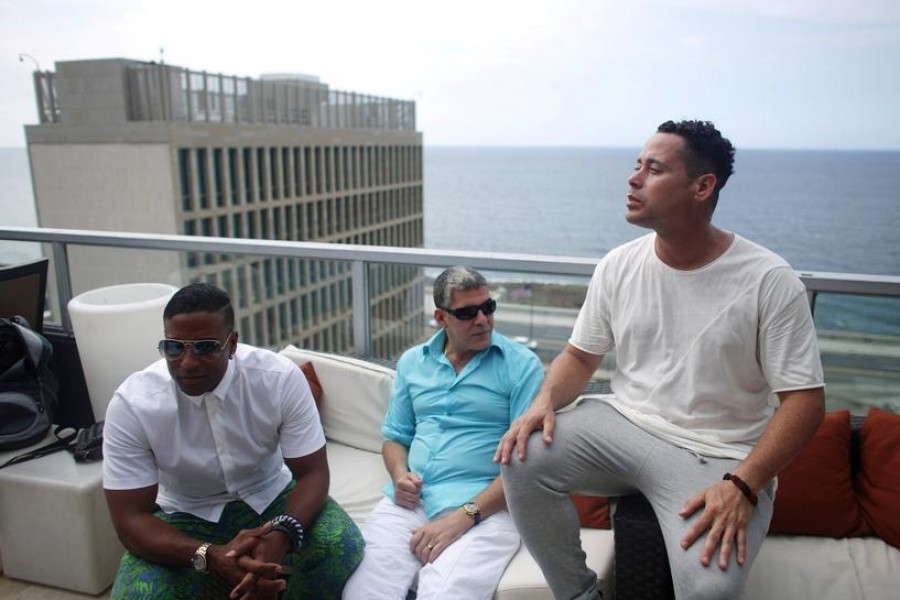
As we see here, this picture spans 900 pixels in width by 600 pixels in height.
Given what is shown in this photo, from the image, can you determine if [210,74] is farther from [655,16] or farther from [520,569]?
[520,569]

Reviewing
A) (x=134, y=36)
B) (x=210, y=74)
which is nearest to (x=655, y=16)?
(x=210, y=74)

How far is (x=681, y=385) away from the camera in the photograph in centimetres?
178

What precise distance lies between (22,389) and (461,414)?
6.52ft

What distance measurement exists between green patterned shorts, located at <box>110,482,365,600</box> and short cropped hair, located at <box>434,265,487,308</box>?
82 cm

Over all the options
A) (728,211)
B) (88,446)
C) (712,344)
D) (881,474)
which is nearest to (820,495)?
(881,474)

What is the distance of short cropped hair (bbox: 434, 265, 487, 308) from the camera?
7.59ft

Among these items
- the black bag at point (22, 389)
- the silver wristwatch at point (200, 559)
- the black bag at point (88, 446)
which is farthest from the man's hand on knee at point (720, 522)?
the black bag at point (22, 389)

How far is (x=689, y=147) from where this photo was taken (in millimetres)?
1772

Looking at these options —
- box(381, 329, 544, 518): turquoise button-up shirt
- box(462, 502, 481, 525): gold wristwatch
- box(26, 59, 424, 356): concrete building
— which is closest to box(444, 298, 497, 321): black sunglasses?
box(381, 329, 544, 518): turquoise button-up shirt

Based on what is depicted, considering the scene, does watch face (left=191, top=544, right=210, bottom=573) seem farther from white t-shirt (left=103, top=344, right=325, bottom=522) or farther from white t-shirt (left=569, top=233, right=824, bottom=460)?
white t-shirt (left=569, top=233, right=824, bottom=460)

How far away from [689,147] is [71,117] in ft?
189

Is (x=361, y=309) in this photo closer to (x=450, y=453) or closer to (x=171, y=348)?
(x=450, y=453)

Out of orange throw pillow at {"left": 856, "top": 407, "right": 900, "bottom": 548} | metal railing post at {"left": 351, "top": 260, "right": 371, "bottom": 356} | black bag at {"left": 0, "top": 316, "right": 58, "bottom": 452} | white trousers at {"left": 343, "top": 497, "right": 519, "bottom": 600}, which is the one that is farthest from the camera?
metal railing post at {"left": 351, "top": 260, "right": 371, "bottom": 356}

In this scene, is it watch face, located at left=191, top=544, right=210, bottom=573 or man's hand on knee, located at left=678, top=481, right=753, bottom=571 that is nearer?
man's hand on knee, located at left=678, top=481, right=753, bottom=571
